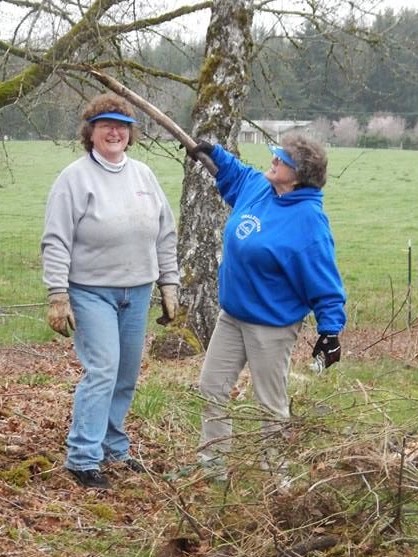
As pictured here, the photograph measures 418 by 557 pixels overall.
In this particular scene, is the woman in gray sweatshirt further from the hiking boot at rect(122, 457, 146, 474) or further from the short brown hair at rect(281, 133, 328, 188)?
the short brown hair at rect(281, 133, 328, 188)

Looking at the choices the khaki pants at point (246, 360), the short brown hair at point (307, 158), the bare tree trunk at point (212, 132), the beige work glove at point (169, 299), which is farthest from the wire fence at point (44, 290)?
the short brown hair at point (307, 158)

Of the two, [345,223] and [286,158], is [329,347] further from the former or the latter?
[345,223]

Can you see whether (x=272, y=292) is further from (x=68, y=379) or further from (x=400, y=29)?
(x=400, y=29)

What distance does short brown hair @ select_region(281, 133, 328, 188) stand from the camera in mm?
5160

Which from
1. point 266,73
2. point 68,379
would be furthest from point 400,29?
point 68,379

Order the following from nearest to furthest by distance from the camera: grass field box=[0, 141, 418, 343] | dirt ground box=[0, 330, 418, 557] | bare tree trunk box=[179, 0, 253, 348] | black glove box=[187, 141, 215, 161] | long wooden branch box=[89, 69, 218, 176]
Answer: dirt ground box=[0, 330, 418, 557] → black glove box=[187, 141, 215, 161] → long wooden branch box=[89, 69, 218, 176] → bare tree trunk box=[179, 0, 253, 348] → grass field box=[0, 141, 418, 343]

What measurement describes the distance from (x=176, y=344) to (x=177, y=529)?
5.36m

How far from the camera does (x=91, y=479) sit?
5309 millimetres

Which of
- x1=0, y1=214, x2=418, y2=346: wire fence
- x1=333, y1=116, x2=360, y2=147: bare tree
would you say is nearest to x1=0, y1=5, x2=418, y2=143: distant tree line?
x1=0, y1=214, x2=418, y2=346: wire fence

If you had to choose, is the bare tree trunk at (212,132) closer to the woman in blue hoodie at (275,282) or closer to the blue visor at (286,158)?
the woman in blue hoodie at (275,282)

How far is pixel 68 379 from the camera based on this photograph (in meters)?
7.93

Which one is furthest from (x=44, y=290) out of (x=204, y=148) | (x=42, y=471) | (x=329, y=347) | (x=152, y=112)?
(x=329, y=347)

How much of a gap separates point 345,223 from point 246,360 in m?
24.0

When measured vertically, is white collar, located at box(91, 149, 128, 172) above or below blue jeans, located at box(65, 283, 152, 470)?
above
